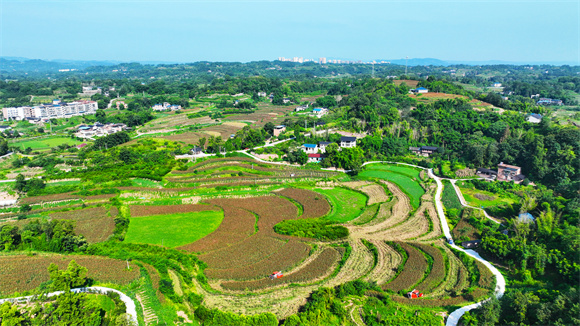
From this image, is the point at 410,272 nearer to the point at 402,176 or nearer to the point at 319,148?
the point at 402,176

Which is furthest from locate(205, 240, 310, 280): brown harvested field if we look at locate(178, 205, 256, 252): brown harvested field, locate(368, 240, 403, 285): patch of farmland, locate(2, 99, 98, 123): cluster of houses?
locate(2, 99, 98, 123): cluster of houses

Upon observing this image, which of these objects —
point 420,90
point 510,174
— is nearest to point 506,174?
point 510,174

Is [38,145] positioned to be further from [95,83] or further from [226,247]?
[95,83]

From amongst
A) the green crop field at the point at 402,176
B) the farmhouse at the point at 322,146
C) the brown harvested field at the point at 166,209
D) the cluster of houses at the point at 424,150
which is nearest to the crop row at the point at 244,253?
the brown harvested field at the point at 166,209

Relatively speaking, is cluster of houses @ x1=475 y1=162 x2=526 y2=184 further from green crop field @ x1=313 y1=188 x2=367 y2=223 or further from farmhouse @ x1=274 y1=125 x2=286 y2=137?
farmhouse @ x1=274 y1=125 x2=286 y2=137

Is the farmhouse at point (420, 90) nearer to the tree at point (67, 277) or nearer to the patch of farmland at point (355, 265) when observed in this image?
the patch of farmland at point (355, 265)
